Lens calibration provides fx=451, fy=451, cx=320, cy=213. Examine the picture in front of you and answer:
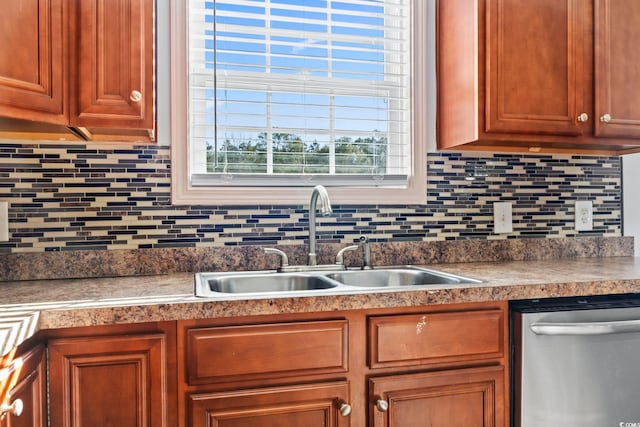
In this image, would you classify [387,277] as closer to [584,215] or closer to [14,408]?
[584,215]

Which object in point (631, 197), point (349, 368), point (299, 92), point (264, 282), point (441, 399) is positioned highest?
point (299, 92)

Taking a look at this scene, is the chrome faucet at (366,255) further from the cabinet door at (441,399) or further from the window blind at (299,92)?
the cabinet door at (441,399)

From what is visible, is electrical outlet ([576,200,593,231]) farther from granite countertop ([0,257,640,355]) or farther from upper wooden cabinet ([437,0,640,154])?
granite countertop ([0,257,640,355])

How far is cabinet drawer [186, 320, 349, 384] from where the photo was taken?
120 cm

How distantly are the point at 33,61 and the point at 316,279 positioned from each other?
113 centimetres

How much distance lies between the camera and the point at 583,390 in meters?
1.42

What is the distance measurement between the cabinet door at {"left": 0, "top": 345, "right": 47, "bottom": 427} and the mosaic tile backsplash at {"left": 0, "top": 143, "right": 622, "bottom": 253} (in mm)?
681

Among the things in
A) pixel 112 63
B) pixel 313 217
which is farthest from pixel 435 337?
pixel 112 63

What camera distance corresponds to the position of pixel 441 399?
53.1 inches

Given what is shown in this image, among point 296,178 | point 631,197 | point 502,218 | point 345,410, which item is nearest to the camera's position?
point 345,410

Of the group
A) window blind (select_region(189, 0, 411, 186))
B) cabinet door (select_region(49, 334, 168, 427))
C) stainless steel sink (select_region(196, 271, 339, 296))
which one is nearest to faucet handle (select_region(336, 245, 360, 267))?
stainless steel sink (select_region(196, 271, 339, 296))

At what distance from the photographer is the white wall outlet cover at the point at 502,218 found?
2.08 metres

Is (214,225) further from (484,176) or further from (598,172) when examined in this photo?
(598,172)

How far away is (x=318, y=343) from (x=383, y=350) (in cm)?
20
